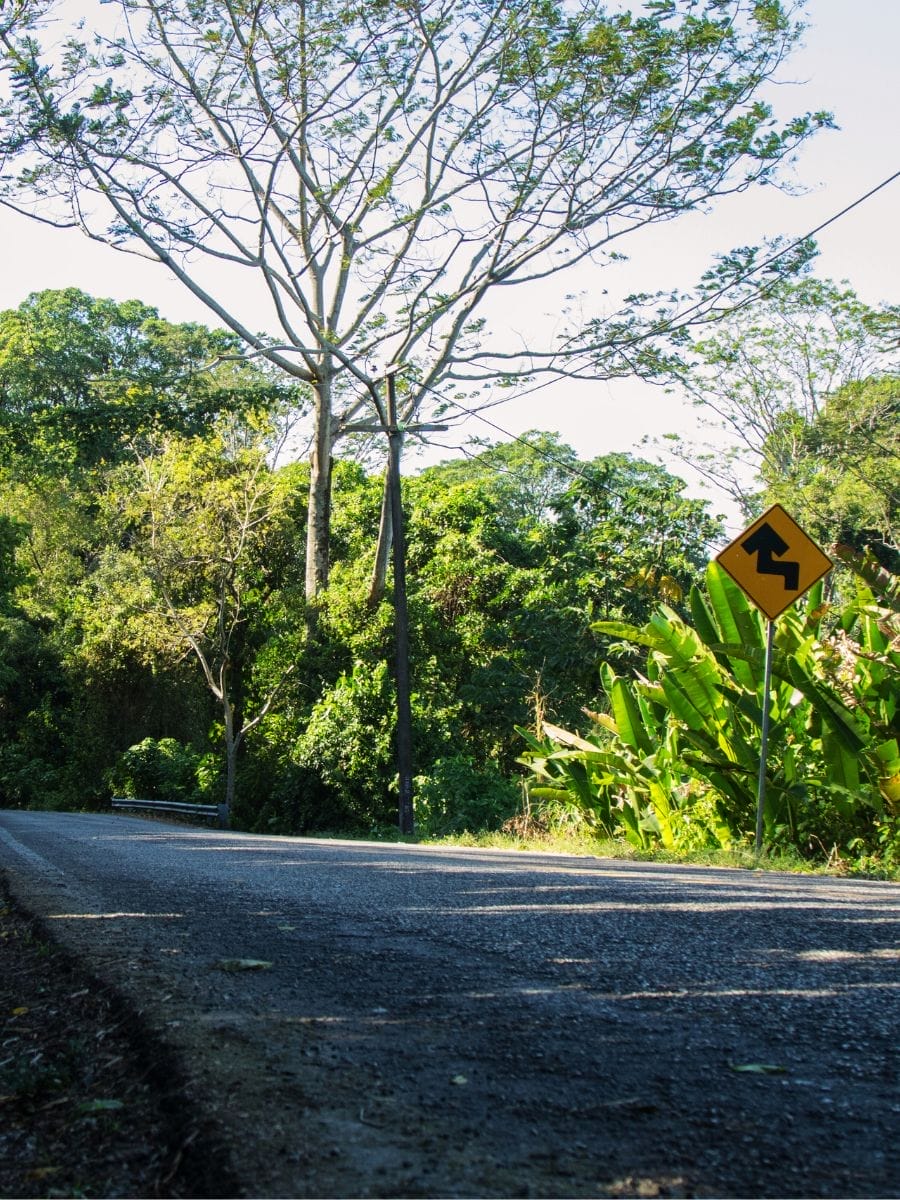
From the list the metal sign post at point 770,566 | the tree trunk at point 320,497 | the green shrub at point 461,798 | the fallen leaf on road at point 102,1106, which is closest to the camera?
the fallen leaf on road at point 102,1106

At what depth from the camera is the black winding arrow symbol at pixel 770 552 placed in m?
10.6

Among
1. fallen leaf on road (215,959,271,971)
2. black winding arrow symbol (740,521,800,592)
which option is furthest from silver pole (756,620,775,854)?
fallen leaf on road (215,959,271,971)

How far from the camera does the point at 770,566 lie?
10617 mm

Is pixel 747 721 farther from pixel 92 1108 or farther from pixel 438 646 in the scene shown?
pixel 438 646

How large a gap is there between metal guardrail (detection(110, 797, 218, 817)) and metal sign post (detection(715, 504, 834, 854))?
19.0 meters

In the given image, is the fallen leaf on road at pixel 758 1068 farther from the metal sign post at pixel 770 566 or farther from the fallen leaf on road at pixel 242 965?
the metal sign post at pixel 770 566

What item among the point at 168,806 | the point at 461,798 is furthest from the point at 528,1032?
the point at 168,806

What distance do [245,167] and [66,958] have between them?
22439 mm

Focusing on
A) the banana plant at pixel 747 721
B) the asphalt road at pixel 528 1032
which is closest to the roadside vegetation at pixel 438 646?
the banana plant at pixel 747 721

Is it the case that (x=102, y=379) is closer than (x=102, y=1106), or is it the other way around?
(x=102, y=1106)

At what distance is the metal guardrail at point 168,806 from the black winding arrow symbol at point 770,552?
19095 mm

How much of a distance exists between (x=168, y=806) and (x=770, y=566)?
71.6 feet

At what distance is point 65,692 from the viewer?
128 ft

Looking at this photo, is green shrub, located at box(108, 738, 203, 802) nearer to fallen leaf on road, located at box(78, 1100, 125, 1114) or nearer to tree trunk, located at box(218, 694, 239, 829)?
tree trunk, located at box(218, 694, 239, 829)
